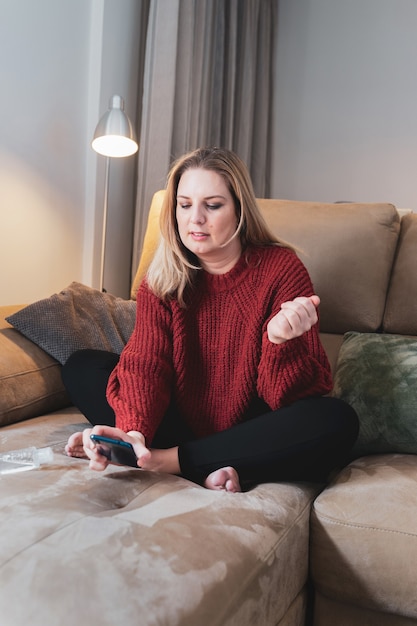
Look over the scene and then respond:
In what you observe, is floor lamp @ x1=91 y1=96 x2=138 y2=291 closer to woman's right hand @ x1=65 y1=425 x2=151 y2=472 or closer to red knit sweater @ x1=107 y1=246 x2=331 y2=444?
red knit sweater @ x1=107 y1=246 x2=331 y2=444

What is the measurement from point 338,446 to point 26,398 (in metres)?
0.73

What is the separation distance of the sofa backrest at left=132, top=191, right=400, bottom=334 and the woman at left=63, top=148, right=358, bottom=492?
35 centimetres

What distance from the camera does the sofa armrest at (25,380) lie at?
149 centimetres

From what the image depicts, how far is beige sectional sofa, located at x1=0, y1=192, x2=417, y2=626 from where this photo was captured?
0.77 metres

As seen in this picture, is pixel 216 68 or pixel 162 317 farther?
pixel 216 68

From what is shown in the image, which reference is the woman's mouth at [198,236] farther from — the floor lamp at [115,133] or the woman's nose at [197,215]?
the floor lamp at [115,133]

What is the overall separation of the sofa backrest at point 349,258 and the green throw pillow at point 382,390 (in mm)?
211

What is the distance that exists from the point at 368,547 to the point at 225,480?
261 millimetres

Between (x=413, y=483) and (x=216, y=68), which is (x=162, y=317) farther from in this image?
(x=216, y=68)

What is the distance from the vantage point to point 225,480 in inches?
45.8

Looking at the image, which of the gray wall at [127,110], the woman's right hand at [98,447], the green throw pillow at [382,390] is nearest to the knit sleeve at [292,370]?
the green throw pillow at [382,390]

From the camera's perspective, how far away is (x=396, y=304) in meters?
1.77

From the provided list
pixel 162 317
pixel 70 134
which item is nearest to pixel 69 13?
pixel 70 134

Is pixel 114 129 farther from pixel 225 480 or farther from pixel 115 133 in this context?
pixel 225 480
